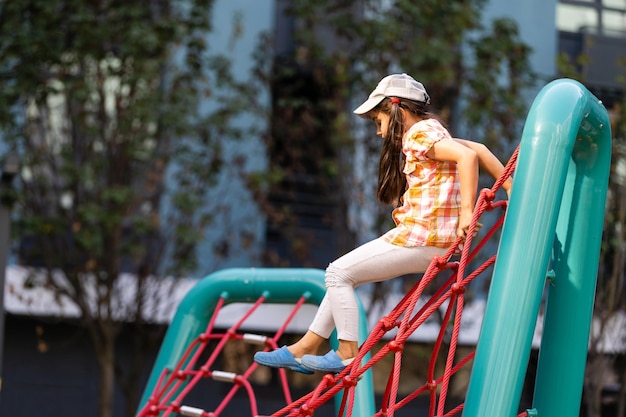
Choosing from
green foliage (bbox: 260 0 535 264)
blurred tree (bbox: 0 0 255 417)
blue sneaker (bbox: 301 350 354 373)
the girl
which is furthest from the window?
blue sneaker (bbox: 301 350 354 373)

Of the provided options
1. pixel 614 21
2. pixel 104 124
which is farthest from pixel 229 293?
pixel 614 21

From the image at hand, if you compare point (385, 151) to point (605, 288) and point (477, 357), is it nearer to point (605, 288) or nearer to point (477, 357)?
point (477, 357)

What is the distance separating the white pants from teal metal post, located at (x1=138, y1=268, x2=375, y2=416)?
75.4 inches

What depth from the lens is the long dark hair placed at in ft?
13.7

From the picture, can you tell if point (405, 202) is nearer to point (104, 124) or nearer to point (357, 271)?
point (357, 271)

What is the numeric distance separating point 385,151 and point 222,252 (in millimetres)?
9159

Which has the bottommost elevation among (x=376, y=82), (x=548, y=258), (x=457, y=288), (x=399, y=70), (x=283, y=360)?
(x=283, y=360)

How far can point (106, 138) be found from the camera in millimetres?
12141

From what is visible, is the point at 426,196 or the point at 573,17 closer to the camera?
the point at 426,196

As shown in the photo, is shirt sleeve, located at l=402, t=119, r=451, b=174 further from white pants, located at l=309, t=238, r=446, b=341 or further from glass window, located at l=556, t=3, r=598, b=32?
glass window, located at l=556, t=3, r=598, b=32

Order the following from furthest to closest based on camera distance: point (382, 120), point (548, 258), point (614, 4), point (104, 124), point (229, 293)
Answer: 1. point (614, 4)
2. point (104, 124)
3. point (229, 293)
4. point (382, 120)
5. point (548, 258)

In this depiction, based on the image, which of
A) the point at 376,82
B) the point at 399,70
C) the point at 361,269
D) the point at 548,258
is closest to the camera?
the point at 548,258

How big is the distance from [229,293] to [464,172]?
2.83 m

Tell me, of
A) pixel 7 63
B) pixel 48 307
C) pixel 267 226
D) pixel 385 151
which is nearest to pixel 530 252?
pixel 385 151
